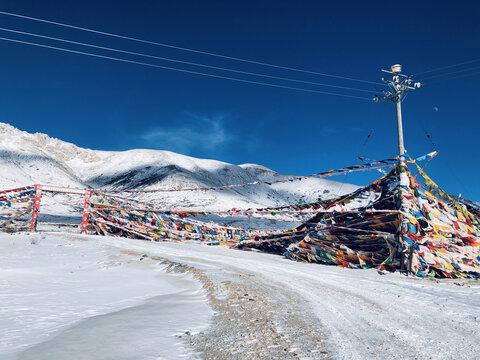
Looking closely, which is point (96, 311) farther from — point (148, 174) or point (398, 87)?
point (148, 174)

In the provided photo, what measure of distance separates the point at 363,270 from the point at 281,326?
6227 millimetres

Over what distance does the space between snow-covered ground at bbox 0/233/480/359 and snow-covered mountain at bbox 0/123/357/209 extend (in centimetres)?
4241

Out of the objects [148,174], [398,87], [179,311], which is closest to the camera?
[179,311]

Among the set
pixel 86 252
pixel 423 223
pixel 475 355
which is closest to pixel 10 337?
pixel 475 355

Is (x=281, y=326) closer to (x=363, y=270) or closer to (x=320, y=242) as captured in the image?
(x=363, y=270)

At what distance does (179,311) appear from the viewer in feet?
12.2

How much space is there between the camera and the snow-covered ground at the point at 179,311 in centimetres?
262

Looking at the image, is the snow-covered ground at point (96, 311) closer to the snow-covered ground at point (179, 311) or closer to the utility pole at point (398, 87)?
the snow-covered ground at point (179, 311)

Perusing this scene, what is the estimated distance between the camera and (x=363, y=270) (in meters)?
8.46

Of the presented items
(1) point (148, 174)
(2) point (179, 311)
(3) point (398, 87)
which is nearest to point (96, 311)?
(2) point (179, 311)

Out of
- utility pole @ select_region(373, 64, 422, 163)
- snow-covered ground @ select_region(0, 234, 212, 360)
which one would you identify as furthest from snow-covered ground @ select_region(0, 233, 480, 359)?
utility pole @ select_region(373, 64, 422, 163)

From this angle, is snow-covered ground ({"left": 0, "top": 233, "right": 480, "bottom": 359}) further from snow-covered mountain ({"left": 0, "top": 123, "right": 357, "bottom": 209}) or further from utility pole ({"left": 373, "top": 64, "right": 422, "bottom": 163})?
snow-covered mountain ({"left": 0, "top": 123, "right": 357, "bottom": 209})

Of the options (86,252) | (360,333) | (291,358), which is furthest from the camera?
(86,252)

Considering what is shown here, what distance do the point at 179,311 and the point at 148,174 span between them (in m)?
82.6
